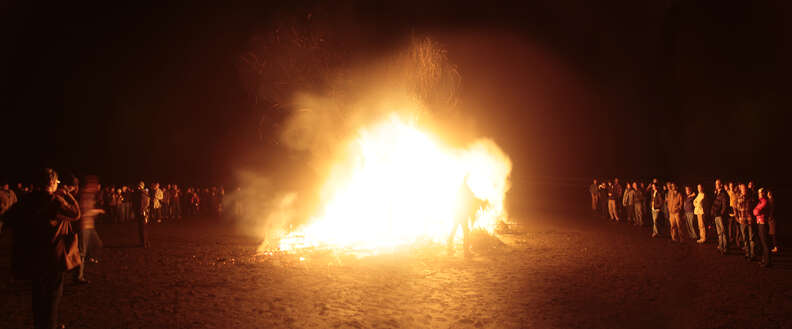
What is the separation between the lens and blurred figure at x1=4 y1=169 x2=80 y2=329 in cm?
578

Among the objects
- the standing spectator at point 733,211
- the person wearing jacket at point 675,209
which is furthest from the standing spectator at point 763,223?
the person wearing jacket at point 675,209

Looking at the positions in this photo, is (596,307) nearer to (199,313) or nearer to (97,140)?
(199,313)

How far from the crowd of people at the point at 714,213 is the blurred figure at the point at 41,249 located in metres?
13.5

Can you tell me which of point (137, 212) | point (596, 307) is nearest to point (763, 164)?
point (596, 307)

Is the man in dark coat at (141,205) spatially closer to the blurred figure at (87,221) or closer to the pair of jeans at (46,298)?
the blurred figure at (87,221)

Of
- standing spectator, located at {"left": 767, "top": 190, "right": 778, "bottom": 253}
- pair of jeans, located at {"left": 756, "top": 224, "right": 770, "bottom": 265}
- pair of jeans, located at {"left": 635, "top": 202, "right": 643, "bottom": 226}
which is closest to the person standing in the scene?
pair of jeans, located at {"left": 756, "top": 224, "right": 770, "bottom": 265}

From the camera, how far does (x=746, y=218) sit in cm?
1131

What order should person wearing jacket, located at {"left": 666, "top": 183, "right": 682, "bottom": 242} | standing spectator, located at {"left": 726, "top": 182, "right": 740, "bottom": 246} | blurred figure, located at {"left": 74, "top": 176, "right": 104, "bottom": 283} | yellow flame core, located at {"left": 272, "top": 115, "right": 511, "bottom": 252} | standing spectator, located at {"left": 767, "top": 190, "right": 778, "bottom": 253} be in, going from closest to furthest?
blurred figure, located at {"left": 74, "top": 176, "right": 104, "bottom": 283} → standing spectator, located at {"left": 767, "top": 190, "right": 778, "bottom": 253} → standing spectator, located at {"left": 726, "top": 182, "right": 740, "bottom": 246} → person wearing jacket, located at {"left": 666, "top": 183, "right": 682, "bottom": 242} → yellow flame core, located at {"left": 272, "top": 115, "right": 511, "bottom": 252}

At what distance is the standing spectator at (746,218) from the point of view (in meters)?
11.2

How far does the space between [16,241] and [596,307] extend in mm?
8318

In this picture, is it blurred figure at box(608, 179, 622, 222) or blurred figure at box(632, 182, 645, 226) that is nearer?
blurred figure at box(632, 182, 645, 226)

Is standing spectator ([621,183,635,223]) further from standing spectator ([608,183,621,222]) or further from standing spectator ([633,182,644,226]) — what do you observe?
standing spectator ([608,183,621,222])

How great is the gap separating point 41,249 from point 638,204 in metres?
20.1

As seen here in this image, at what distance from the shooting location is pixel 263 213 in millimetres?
28203
